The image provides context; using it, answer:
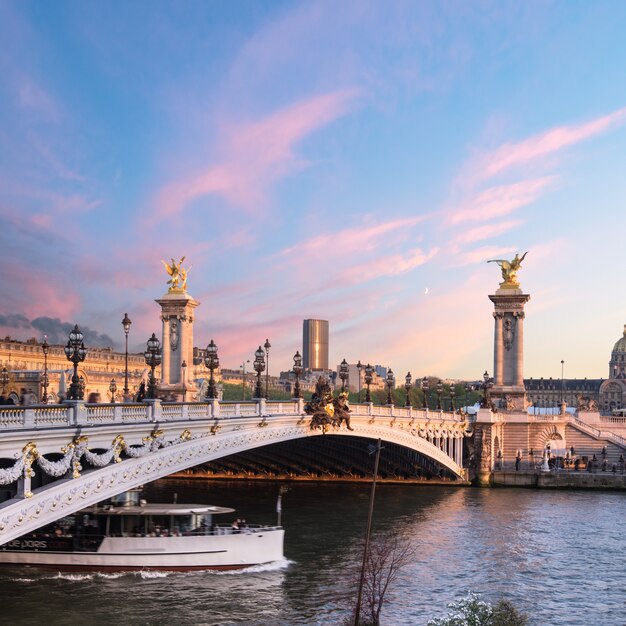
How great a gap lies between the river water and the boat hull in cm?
68

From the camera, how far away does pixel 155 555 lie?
41250mm

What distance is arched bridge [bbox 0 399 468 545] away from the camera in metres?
28.3

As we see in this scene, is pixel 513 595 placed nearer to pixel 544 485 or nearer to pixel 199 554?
pixel 199 554

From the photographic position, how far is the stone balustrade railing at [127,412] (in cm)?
2852

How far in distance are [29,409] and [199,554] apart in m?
15.6

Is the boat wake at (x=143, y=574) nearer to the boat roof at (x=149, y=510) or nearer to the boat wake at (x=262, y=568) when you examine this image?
the boat wake at (x=262, y=568)

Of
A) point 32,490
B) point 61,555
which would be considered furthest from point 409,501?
point 32,490

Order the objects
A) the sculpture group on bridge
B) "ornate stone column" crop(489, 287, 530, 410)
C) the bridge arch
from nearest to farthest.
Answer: the bridge arch
the sculpture group on bridge
"ornate stone column" crop(489, 287, 530, 410)

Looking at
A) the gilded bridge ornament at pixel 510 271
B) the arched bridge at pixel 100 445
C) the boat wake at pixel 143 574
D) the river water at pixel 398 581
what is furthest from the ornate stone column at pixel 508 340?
the boat wake at pixel 143 574

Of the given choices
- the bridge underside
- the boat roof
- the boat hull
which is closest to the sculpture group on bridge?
the bridge underside

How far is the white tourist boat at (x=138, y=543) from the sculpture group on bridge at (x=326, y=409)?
14343mm

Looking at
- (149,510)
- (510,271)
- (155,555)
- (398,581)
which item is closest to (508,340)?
(510,271)

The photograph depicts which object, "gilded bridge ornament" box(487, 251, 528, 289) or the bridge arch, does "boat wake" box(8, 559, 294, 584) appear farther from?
"gilded bridge ornament" box(487, 251, 528, 289)

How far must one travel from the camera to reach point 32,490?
30.2 meters
